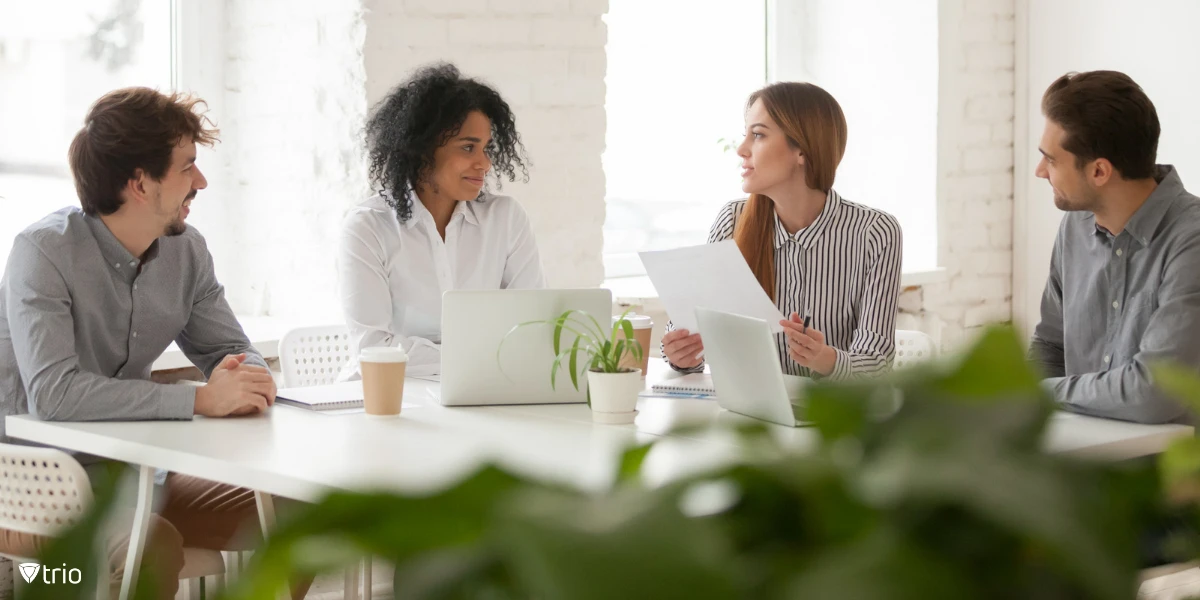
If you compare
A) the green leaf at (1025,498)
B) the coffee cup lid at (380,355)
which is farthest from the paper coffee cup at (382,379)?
the green leaf at (1025,498)

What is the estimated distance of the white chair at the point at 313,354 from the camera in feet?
8.71

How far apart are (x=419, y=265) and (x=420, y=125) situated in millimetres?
354

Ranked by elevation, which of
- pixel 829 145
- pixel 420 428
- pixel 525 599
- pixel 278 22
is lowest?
pixel 420 428

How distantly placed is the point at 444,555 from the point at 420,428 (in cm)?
171

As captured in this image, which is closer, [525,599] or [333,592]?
[525,599]

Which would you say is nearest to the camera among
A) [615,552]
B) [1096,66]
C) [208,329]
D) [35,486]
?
[615,552]

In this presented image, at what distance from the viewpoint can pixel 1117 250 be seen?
2.16m

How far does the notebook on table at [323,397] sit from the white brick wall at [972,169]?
8.21 ft

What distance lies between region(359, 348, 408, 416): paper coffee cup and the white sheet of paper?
0.50 metres

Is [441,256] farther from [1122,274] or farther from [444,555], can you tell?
[444,555]

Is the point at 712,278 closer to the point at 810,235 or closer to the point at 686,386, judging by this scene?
the point at 686,386

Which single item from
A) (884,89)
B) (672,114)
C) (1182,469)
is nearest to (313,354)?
(672,114)

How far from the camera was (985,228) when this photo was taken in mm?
4395

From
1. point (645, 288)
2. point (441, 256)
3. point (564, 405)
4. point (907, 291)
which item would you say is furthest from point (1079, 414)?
point (907, 291)
